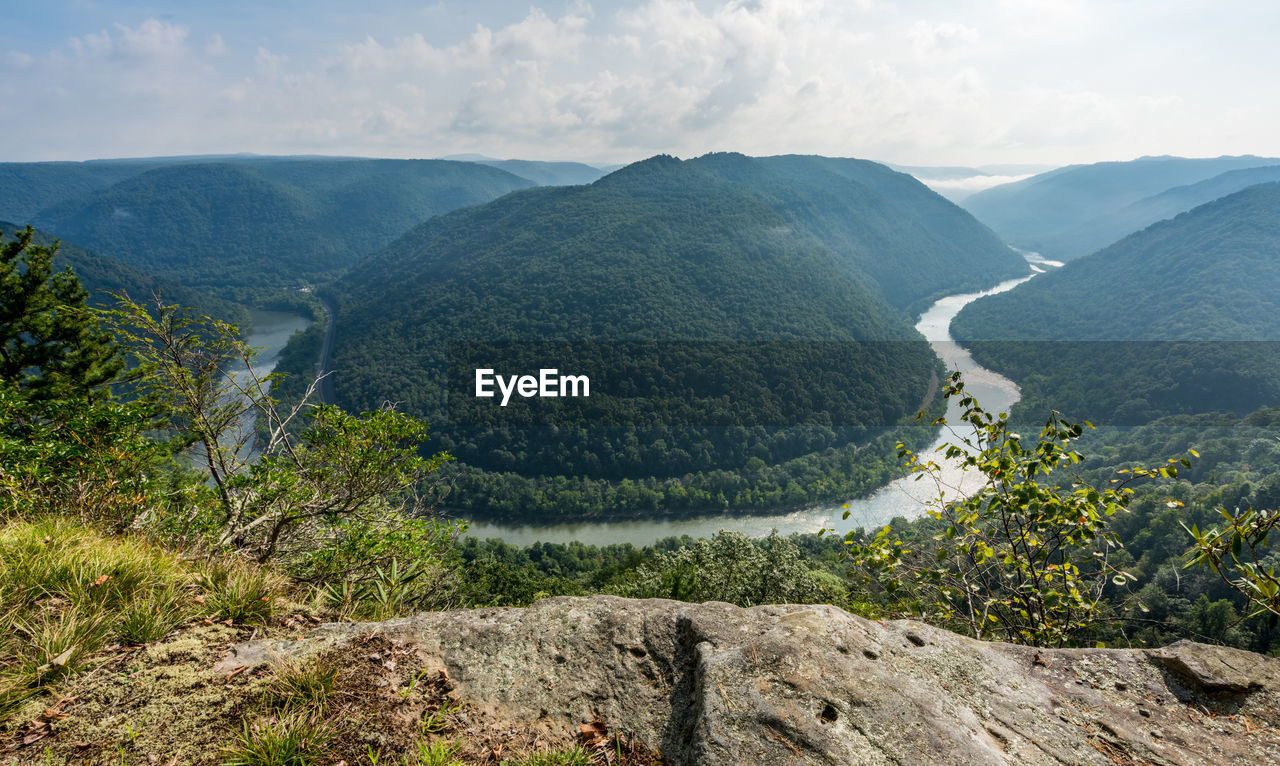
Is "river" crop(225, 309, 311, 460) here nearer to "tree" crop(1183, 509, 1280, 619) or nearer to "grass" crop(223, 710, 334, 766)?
"grass" crop(223, 710, 334, 766)

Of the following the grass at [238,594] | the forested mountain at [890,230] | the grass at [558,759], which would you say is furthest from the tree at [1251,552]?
the forested mountain at [890,230]

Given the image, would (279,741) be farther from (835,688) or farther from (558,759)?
(835,688)

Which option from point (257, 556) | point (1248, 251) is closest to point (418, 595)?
point (257, 556)

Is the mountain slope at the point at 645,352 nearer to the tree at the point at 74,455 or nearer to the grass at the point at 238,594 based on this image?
the tree at the point at 74,455

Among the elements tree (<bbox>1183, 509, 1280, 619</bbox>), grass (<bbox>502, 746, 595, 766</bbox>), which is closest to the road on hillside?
grass (<bbox>502, 746, 595, 766</bbox>)

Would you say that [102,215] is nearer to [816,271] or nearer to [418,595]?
[816,271]
